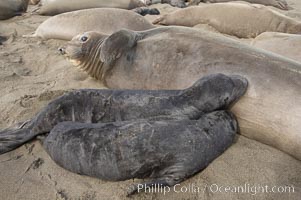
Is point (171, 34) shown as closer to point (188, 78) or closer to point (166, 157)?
point (188, 78)

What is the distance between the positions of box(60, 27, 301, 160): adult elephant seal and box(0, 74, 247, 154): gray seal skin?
0.16 m

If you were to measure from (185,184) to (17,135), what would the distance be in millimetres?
1296

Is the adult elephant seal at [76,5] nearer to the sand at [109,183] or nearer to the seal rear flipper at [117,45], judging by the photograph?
the seal rear flipper at [117,45]

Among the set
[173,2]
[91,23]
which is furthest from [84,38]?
[173,2]

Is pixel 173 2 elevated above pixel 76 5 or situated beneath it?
situated beneath

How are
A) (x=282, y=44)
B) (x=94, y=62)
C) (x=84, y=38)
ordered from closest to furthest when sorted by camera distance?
(x=94, y=62), (x=84, y=38), (x=282, y=44)

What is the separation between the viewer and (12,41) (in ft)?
17.5

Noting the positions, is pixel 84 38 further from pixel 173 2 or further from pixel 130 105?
pixel 173 2

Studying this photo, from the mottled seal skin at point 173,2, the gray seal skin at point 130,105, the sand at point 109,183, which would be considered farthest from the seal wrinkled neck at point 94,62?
the mottled seal skin at point 173,2

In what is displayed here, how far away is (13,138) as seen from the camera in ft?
8.99

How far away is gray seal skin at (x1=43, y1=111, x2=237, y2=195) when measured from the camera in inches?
88.0

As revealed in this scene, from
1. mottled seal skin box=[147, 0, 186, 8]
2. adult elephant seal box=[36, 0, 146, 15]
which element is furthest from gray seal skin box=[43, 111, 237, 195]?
mottled seal skin box=[147, 0, 186, 8]

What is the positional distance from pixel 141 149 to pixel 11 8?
5.68 meters

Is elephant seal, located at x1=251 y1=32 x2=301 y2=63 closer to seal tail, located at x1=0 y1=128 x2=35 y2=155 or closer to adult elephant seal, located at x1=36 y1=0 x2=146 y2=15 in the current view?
seal tail, located at x1=0 y1=128 x2=35 y2=155
